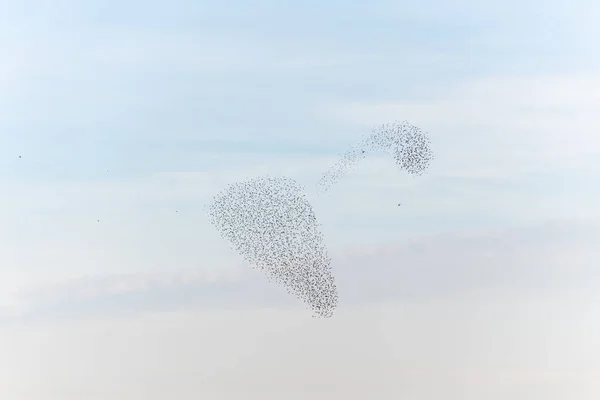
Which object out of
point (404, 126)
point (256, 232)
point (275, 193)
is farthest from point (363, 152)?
point (256, 232)

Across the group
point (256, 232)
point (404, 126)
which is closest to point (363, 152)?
point (404, 126)

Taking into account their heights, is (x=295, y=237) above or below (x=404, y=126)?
below

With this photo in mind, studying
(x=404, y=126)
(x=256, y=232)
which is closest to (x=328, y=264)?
(x=256, y=232)

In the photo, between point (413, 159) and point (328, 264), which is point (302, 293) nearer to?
point (328, 264)

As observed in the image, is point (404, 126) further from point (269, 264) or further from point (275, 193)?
point (269, 264)

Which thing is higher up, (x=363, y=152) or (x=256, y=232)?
(x=363, y=152)

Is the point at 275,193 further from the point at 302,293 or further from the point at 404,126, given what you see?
the point at 404,126

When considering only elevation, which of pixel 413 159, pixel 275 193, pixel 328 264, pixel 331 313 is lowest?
pixel 331 313

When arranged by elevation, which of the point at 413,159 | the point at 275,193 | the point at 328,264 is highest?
the point at 413,159
